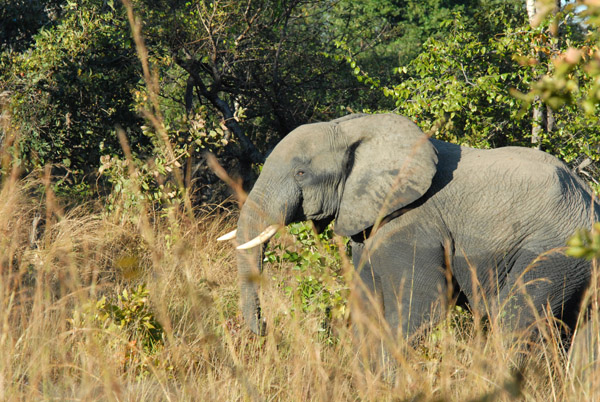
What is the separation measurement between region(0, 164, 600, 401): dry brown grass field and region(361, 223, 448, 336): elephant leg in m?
0.14

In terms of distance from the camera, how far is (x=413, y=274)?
4000 mm

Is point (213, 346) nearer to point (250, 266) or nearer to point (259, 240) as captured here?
point (250, 266)

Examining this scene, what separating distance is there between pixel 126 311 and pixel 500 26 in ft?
21.0

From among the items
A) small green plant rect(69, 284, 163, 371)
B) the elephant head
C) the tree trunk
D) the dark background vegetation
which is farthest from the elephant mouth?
the tree trunk

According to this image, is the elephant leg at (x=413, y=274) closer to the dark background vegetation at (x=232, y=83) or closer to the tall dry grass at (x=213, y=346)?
the tall dry grass at (x=213, y=346)

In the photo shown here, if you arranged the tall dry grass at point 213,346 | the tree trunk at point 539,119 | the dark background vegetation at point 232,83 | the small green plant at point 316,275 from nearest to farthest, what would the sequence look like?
1. the tall dry grass at point 213,346
2. the small green plant at point 316,275
3. the dark background vegetation at point 232,83
4. the tree trunk at point 539,119

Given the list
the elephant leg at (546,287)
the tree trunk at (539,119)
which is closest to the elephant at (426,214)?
the elephant leg at (546,287)

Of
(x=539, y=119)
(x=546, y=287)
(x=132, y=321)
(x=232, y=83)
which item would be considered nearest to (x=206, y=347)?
(x=132, y=321)

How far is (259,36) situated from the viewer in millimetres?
9102

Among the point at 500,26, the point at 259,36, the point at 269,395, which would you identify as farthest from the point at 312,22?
the point at 269,395

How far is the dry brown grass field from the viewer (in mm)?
2680

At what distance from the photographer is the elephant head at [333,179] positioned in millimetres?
4117

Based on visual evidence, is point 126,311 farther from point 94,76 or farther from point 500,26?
point 500,26

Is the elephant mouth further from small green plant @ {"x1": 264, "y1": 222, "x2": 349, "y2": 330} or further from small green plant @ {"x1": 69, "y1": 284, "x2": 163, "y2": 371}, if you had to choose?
small green plant @ {"x1": 69, "y1": 284, "x2": 163, "y2": 371}
